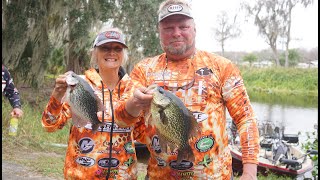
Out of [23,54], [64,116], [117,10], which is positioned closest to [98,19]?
[117,10]

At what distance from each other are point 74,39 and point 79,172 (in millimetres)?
12703

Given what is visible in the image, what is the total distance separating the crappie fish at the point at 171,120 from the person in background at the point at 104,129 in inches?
14.3

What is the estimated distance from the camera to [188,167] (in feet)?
8.75

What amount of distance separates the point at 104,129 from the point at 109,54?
0.53 meters

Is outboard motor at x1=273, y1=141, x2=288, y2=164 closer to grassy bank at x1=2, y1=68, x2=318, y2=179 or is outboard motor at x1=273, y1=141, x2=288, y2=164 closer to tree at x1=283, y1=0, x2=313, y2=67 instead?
grassy bank at x1=2, y1=68, x2=318, y2=179

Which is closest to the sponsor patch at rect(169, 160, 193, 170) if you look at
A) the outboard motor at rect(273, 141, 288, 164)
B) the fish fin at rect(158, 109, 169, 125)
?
the fish fin at rect(158, 109, 169, 125)

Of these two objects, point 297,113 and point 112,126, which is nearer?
point 112,126

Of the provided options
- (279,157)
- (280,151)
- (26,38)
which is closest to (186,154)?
(279,157)

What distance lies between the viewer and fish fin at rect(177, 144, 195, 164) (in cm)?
244

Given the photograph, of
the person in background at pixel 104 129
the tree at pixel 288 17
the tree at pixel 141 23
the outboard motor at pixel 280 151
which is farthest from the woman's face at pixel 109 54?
the tree at pixel 288 17

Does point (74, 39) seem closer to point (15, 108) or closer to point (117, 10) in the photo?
point (117, 10)

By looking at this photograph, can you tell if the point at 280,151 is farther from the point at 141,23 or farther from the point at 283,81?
the point at 283,81

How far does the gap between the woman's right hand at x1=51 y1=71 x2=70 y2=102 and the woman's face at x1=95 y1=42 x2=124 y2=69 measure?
0.29 m

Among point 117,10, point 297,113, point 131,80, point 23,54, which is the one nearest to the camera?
point 131,80
